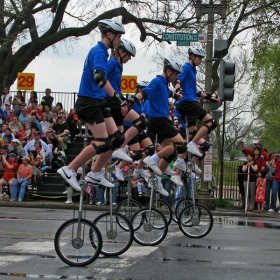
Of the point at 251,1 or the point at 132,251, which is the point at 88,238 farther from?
the point at 251,1

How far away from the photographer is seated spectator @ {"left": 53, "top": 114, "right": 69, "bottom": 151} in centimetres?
2280

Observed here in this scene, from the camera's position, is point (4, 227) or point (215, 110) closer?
point (4, 227)

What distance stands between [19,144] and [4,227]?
29.6 feet

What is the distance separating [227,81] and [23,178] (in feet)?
22.3

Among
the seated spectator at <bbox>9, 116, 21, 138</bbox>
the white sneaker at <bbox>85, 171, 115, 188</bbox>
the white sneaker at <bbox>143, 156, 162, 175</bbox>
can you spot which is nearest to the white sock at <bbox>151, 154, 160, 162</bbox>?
the white sneaker at <bbox>143, 156, 162, 175</bbox>

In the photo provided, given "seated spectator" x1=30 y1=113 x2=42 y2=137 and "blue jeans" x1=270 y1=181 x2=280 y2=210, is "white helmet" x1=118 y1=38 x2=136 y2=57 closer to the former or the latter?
"blue jeans" x1=270 y1=181 x2=280 y2=210

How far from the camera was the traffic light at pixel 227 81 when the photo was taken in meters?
17.5

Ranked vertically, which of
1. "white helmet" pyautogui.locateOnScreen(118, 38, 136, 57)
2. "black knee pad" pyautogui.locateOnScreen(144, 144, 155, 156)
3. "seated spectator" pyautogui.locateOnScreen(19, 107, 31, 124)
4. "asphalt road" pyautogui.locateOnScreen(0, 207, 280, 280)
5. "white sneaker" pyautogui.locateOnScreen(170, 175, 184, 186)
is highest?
"seated spectator" pyautogui.locateOnScreen(19, 107, 31, 124)

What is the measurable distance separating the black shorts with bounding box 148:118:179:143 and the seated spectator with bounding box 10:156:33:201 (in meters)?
9.49

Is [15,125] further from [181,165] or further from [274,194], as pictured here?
[181,165]

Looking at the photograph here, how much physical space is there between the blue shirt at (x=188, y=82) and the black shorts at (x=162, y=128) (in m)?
1.21

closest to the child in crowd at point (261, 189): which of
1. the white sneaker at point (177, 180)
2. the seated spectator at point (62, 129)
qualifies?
the seated spectator at point (62, 129)

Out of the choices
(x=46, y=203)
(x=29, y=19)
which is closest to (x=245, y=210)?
(x=46, y=203)

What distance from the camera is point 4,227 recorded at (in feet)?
39.3
